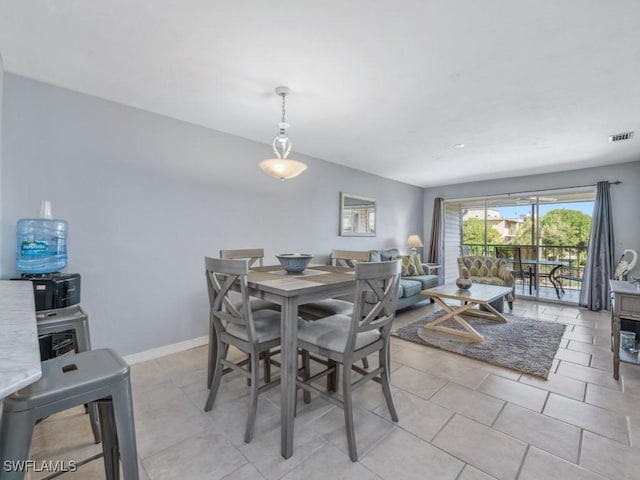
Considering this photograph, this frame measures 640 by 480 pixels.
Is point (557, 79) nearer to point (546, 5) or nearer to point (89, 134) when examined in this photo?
point (546, 5)

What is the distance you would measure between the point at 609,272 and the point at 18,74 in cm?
726

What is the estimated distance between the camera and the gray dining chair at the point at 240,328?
1664 mm

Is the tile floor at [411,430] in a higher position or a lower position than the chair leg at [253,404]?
lower

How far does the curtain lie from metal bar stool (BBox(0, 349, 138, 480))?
6.21 metres

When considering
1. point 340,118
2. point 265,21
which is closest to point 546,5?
point 265,21

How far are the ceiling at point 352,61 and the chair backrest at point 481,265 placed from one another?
7.15 ft

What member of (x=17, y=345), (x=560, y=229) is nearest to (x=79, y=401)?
(x=17, y=345)

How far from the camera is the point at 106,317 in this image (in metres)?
2.50

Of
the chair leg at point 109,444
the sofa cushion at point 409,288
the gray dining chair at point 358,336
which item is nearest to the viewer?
the chair leg at point 109,444

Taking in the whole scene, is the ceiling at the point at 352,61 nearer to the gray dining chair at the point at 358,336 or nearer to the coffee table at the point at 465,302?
the gray dining chair at the point at 358,336

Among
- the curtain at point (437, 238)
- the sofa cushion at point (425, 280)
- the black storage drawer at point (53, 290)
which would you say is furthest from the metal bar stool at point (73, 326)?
the curtain at point (437, 238)

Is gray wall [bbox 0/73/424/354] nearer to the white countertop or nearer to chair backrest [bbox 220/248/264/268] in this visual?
chair backrest [bbox 220/248/264/268]

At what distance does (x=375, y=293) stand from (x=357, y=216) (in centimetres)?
336

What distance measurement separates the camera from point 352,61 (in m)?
1.96
